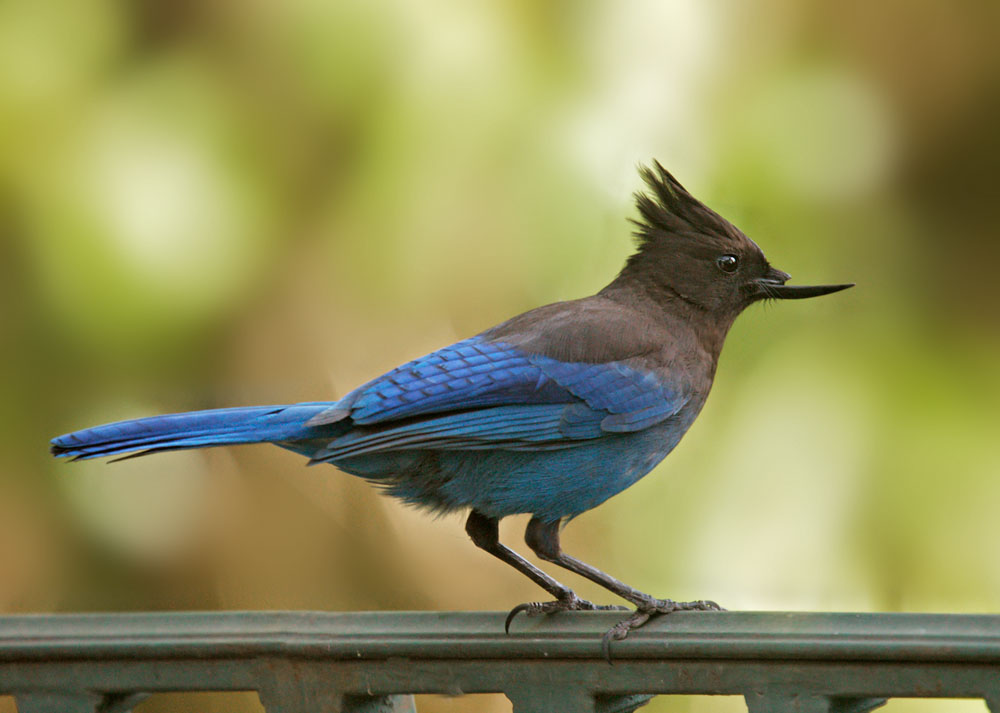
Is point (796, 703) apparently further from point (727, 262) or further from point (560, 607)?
point (727, 262)

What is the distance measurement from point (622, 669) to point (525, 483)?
731 millimetres

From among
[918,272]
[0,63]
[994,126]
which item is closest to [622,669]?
[918,272]

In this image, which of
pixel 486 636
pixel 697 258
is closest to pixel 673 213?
pixel 697 258

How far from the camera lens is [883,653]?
1771mm

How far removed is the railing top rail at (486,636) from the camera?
1767 millimetres

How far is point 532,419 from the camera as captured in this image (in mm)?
2732

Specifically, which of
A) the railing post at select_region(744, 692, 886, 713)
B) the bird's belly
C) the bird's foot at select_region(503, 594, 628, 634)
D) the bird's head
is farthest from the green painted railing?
the bird's head

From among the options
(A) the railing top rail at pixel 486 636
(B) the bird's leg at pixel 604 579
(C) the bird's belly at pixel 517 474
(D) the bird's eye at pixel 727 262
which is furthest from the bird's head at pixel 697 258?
(A) the railing top rail at pixel 486 636

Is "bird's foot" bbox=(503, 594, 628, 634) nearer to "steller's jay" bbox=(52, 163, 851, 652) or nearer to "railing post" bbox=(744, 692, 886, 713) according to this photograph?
"steller's jay" bbox=(52, 163, 851, 652)

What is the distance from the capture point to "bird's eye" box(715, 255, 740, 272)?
10.00 feet

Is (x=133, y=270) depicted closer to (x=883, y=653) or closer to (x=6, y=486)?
(x=6, y=486)

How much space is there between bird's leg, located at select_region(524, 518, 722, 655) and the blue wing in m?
0.19

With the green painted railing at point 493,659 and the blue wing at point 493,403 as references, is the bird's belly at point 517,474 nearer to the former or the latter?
the blue wing at point 493,403

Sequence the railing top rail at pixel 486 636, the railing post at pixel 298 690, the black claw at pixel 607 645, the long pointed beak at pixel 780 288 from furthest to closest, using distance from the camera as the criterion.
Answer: the long pointed beak at pixel 780 288
the railing post at pixel 298 690
the black claw at pixel 607 645
the railing top rail at pixel 486 636
